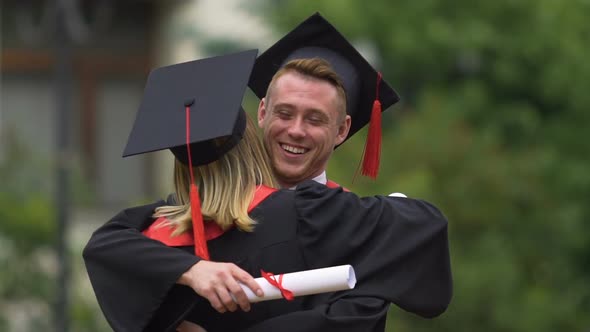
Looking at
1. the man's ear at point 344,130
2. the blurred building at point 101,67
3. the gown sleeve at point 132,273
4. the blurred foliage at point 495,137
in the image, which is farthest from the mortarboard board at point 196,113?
the blurred building at point 101,67

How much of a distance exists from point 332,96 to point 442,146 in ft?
26.2

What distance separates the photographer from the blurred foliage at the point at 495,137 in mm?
11781

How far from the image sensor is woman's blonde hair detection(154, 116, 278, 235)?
3840 mm

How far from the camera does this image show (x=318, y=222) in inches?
151

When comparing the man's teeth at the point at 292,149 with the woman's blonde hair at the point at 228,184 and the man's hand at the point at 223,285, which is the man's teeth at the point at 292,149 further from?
the man's hand at the point at 223,285

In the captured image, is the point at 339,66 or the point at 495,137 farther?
the point at 495,137

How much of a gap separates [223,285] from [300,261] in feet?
0.92

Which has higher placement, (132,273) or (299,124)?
(299,124)

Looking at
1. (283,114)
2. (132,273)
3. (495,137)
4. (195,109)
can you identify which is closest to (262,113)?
(283,114)

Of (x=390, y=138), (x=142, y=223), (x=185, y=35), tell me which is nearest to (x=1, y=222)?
(x=390, y=138)

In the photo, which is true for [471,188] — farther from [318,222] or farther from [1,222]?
[318,222]

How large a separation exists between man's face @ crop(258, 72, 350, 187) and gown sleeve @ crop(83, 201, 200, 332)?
49 centimetres

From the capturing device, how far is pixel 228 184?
153 inches

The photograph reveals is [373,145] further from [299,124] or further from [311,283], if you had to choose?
[311,283]
